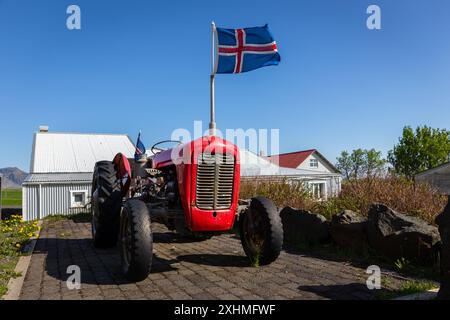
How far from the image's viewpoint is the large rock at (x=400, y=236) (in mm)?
4660

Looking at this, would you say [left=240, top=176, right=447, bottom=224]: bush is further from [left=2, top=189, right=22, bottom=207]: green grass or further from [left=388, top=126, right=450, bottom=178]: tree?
[left=2, top=189, right=22, bottom=207]: green grass

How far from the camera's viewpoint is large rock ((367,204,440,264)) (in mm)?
4660

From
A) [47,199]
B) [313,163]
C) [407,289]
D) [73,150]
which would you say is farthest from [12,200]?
[407,289]

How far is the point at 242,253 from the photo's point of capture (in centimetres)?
586

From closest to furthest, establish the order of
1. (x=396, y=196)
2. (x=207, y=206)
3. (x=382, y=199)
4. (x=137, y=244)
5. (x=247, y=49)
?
(x=137, y=244), (x=207, y=206), (x=396, y=196), (x=382, y=199), (x=247, y=49)

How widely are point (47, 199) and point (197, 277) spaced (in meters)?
18.0

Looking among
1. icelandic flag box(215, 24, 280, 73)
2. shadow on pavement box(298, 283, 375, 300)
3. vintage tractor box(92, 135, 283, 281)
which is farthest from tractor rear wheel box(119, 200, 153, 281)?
icelandic flag box(215, 24, 280, 73)

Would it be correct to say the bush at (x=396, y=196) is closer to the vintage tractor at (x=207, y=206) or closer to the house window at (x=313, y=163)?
the vintage tractor at (x=207, y=206)

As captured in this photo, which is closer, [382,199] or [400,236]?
[400,236]

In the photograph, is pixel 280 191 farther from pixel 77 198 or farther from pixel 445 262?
pixel 77 198

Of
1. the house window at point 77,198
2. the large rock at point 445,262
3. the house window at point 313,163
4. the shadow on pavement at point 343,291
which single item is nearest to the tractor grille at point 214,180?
the shadow on pavement at point 343,291

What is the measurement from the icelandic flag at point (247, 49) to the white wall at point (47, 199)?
12.8m

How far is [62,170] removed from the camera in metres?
20.7
